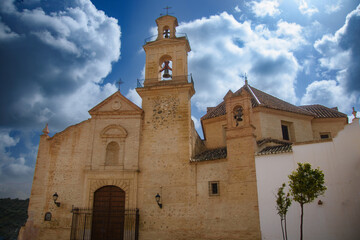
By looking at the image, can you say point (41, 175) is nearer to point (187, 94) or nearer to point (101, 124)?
point (101, 124)

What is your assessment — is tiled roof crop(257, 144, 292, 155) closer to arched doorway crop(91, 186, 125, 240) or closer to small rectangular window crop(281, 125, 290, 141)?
small rectangular window crop(281, 125, 290, 141)

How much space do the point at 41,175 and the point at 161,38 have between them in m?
12.0

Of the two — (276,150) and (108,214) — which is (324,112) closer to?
(276,150)

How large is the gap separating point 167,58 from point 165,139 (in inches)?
244

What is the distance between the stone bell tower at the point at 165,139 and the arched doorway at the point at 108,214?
1.20 meters

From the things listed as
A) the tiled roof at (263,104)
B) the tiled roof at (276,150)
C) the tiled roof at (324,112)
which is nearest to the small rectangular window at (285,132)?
the tiled roof at (263,104)

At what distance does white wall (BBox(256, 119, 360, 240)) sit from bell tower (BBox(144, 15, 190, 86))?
8685mm

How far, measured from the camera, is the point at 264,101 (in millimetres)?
19828

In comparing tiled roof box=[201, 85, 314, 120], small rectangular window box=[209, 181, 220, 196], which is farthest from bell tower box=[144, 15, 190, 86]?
small rectangular window box=[209, 181, 220, 196]

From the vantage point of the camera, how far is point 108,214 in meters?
17.2

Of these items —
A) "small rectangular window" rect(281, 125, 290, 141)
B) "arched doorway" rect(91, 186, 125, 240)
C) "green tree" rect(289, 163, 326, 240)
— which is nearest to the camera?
"green tree" rect(289, 163, 326, 240)

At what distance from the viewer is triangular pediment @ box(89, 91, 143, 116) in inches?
750

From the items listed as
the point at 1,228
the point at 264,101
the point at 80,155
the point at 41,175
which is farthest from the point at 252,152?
the point at 1,228

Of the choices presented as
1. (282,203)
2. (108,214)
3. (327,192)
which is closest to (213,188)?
(282,203)
